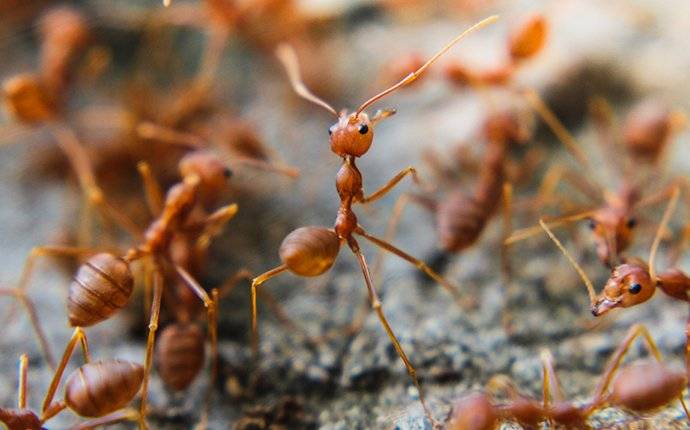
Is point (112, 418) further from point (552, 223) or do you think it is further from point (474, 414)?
point (552, 223)

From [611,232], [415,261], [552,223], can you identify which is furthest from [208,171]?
[611,232]

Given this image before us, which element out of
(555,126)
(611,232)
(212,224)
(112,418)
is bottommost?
(112,418)

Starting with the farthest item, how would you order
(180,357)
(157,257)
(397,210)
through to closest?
(397,210)
(157,257)
(180,357)

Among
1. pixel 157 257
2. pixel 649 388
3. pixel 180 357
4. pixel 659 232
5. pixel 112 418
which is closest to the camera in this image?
pixel 649 388

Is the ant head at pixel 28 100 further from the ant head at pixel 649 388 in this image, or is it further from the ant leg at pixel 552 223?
the ant head at pixel 649 388

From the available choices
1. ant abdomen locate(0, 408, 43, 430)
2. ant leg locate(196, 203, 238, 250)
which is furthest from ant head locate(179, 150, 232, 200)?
ant abdomen locate(0, 408, 43, 430)

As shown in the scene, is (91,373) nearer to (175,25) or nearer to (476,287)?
(476,287)
